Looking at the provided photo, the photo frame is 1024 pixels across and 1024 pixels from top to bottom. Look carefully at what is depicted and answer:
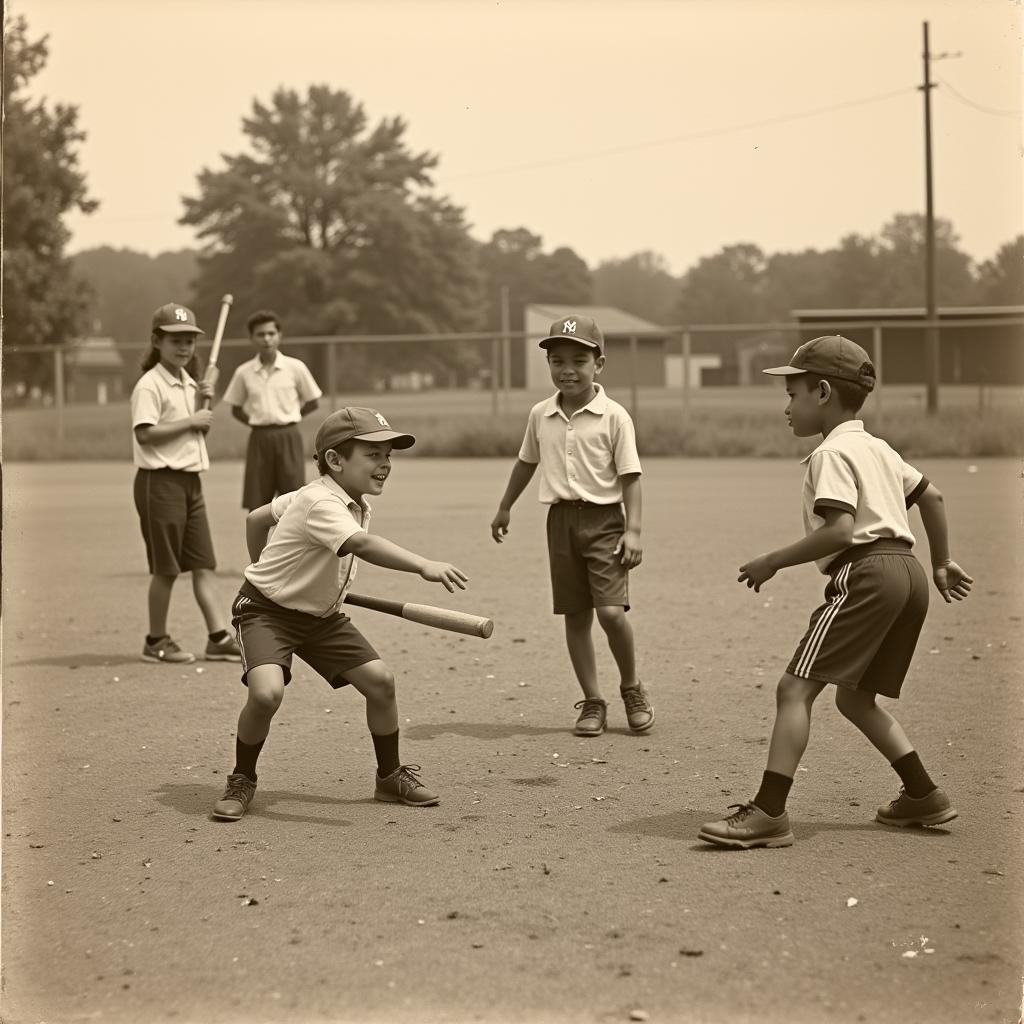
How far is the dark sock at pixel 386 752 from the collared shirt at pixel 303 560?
492 mm

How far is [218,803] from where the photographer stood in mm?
5102

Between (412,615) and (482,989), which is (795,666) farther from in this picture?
(482,989)

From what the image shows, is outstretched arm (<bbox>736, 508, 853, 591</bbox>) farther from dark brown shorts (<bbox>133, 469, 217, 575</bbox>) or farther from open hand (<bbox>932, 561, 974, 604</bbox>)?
dark brown shorts (<bbox>133, 469, 217, 575</bbox>)

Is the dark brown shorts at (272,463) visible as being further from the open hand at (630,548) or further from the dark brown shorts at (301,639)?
the dark brown shorts at (301,639)

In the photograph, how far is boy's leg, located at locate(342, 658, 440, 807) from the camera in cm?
523

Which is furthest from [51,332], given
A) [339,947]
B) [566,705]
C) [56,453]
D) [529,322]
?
[529,322]

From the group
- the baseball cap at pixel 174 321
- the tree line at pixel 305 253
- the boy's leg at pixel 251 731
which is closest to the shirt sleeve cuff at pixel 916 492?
the boy's leg at pixel 251 731

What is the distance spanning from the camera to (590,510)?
6402mm

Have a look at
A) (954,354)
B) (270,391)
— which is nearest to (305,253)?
(954,354)

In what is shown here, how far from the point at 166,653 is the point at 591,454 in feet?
9.59

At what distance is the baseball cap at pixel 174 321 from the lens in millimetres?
7945

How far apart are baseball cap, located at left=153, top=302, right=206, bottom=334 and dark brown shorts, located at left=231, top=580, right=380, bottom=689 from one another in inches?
119

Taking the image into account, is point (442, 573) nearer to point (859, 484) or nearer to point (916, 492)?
point (859, 484)

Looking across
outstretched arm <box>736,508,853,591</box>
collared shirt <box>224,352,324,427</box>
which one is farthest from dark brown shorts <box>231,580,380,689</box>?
collared shirt <box>224,352,324,427</box>
